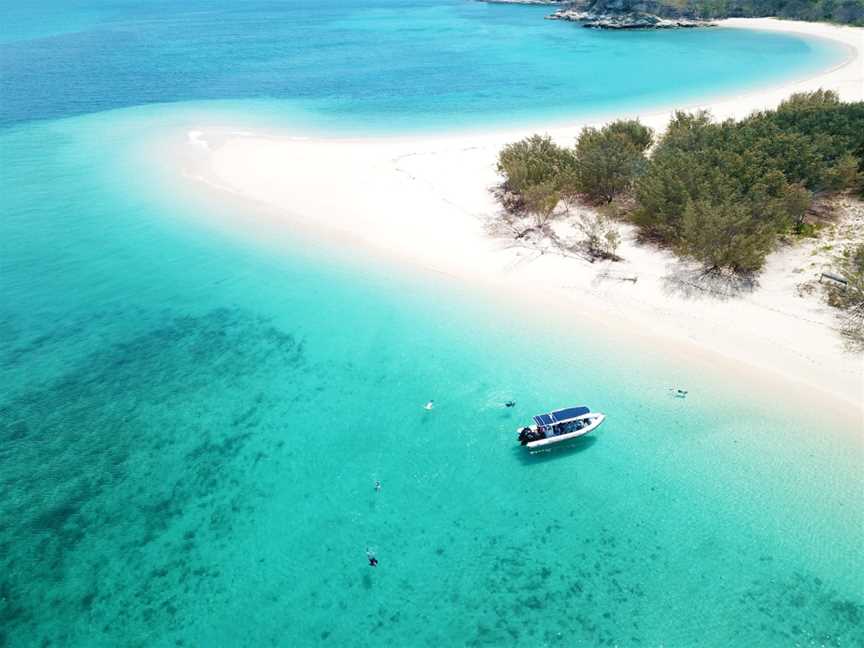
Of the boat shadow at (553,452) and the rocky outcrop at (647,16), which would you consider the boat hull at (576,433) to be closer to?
the boat shadow at (553,452)

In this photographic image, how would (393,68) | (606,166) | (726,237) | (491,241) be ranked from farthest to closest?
→ 1. (393,68)
2. (606,166)
3. (491,241)
4. (726,237)

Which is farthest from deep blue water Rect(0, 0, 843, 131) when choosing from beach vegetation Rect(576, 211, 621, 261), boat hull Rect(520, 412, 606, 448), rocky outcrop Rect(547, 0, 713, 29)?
boat hull Rect(520, 412, 606, 448)

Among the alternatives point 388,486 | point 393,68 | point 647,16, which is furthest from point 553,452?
point 647,16

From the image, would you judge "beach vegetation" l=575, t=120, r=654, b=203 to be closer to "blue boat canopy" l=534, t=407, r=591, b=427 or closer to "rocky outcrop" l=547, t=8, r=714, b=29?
"blue boat canopy" l=534, t=407, r=591, b=427

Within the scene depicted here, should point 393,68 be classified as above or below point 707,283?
above

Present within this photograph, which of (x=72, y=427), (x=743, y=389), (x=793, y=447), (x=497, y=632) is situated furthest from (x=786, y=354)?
(x=72, y=427)

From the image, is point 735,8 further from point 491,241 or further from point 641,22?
point 491,241

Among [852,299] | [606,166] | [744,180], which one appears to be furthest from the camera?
[606,166]
